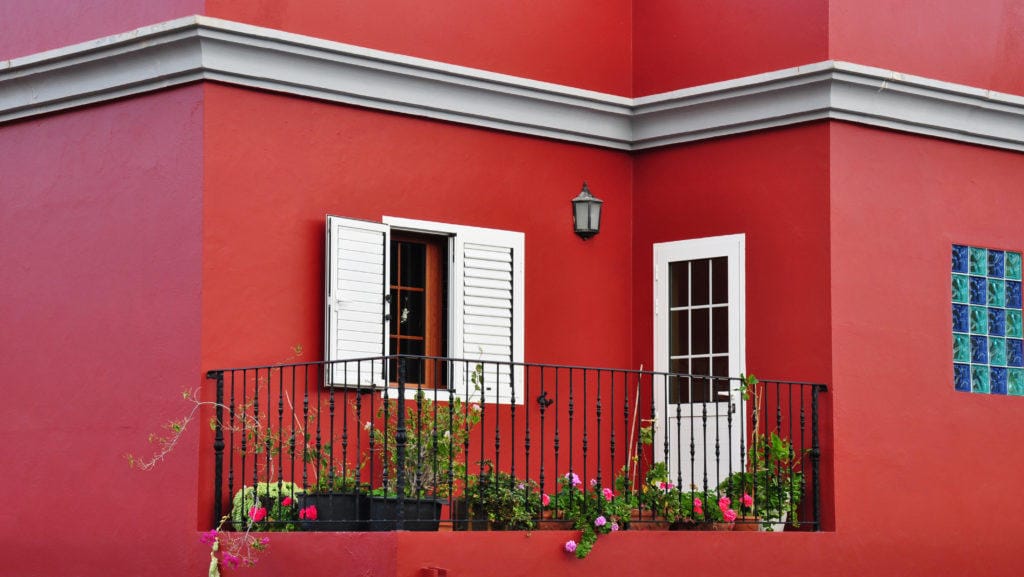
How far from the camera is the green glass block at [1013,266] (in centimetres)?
1308

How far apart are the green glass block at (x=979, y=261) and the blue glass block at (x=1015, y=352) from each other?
0.60 metres

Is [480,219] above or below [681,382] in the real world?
above

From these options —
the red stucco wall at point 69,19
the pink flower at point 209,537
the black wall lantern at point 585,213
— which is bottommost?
the pink flower at point 209,537

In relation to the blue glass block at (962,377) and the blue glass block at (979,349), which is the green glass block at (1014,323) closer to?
the blue glass block at (979,349)

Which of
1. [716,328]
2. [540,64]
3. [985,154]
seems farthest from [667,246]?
[985,154]

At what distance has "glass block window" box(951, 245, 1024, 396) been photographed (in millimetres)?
12781

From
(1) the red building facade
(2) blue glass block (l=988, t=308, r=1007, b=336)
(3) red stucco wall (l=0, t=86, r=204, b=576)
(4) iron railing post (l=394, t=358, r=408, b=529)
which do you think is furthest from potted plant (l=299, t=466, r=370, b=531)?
(2) blue glass block (l=988, t=308, r=1007, b=336)

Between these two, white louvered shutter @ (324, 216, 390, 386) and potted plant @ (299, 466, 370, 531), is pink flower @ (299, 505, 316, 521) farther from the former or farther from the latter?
white louvered shutter @ (324, 216, 390, 386)

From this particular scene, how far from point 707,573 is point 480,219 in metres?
3.12

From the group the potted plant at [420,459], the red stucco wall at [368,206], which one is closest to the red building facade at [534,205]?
the red stucco wall at [368,206]

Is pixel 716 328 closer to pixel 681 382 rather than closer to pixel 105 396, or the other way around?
pixel 681 382

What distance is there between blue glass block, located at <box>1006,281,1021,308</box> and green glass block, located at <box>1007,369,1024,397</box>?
508mm

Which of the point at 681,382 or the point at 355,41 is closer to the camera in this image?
the point at 355,41

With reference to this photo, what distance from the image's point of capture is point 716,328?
12.9 meters
